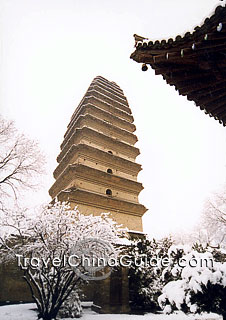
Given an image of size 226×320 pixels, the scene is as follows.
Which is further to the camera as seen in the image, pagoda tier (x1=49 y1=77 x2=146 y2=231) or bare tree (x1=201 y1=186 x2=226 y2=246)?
bare tree (x1=201 y1=186 x2=226 y2=246)

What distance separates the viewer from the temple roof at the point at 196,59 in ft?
11.0

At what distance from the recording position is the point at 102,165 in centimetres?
1850

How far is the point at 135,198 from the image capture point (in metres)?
18.9

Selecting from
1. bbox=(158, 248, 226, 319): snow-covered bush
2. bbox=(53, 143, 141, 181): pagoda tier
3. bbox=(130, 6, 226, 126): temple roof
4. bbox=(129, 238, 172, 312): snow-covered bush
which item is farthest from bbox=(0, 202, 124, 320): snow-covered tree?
bbox=(53, 143, 141, 181): pagoda tier

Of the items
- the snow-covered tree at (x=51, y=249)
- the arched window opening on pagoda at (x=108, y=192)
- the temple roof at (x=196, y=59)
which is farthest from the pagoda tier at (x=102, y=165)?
the temple roof at (x=196, y=59)

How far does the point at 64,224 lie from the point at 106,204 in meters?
7.25

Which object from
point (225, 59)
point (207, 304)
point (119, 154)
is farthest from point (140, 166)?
point (225, 59)

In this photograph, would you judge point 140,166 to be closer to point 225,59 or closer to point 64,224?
point 64,224

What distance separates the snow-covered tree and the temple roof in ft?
23.5

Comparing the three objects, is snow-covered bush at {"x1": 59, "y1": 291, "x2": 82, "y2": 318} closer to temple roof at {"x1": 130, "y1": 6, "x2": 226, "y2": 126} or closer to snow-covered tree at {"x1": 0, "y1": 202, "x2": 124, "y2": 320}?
snow-covered tree at {"x1": 0, "y1": 202, "x2": 124, "y2": 320}

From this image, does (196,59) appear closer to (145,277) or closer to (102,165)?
(145,277)

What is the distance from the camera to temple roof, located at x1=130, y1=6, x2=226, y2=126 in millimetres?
3342

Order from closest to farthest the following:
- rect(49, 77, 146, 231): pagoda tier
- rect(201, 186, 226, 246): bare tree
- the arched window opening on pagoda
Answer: rect(49, 77, 146, 231): pagoda tier < the arched window opening on pagoda < rect(201, 186, 226, 246): bare tree

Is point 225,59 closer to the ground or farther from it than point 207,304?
farther from it
